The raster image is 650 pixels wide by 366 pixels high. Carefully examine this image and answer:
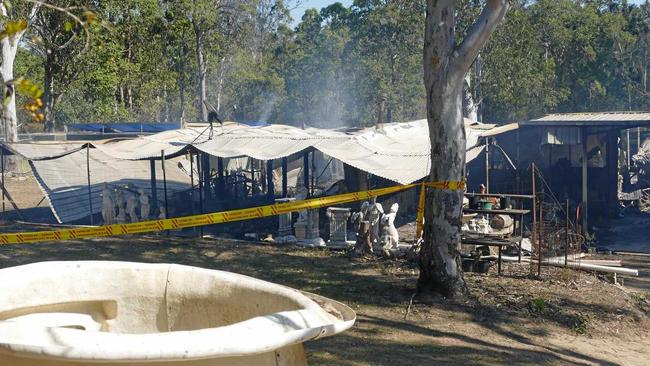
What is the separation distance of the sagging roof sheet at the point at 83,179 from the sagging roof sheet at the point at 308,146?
1.36 m

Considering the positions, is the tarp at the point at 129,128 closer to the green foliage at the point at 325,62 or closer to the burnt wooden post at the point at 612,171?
the green foliage at the point at 325,62

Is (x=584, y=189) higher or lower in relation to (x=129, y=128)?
lower

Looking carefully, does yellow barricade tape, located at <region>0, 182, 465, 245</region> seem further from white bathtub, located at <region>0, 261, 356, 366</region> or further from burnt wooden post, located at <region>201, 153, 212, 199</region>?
burnt wooden post, located at <region>201, 153, 212, 199</region>

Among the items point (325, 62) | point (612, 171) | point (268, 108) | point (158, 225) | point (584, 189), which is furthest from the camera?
point (268, 108)

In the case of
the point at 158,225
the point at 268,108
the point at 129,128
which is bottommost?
the point at 158,225

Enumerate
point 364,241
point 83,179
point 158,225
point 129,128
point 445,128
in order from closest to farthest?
1. point 445,128
2. point 158,225
3. point 364,241
4. point 83,179
5. point 129,128

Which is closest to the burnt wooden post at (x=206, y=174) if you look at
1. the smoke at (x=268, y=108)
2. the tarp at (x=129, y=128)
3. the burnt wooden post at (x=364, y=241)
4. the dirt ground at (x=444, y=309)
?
the dirt ground at (x=444, y=309)

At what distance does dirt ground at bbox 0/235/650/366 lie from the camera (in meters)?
7.51

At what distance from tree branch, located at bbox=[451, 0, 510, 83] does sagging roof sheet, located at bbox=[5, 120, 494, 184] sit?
20.1 feet

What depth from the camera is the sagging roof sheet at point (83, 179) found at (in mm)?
19031

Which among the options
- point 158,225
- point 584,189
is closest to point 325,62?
point 584,189

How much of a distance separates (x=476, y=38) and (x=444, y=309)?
3000mm

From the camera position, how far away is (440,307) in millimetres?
8961

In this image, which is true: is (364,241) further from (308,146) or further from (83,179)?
(83,179)
